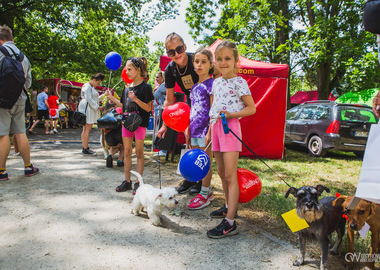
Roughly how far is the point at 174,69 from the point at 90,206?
2.12 meters

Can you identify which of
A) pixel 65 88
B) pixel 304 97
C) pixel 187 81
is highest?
pixel 65 88

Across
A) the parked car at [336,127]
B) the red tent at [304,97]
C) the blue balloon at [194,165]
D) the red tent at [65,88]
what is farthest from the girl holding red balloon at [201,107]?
the red tent at [304,97]

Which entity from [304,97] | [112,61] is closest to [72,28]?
[112,61]

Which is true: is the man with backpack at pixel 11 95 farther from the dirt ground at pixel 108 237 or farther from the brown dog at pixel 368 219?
the brown dog at pixel 368 219

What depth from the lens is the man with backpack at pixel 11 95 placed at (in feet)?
12.4

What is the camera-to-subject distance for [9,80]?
380cm

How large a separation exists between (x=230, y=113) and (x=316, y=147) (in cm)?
692

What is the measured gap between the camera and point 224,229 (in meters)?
2.48

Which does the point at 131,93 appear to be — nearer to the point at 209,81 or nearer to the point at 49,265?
the point at 209,81

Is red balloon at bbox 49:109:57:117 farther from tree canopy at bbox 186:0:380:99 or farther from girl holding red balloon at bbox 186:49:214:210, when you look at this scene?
girl holding red balloon at bbox 186:49:214:210

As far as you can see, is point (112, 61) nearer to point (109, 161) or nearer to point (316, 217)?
point (109, 161)

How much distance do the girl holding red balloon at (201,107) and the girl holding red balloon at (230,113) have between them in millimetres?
515

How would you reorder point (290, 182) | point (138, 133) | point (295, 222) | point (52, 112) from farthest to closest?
point (52, 112) < point (290, 182) < point (138, 133) < point (295, 222)

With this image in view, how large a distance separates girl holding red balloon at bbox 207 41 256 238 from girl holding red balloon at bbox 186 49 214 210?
515 millimetres
